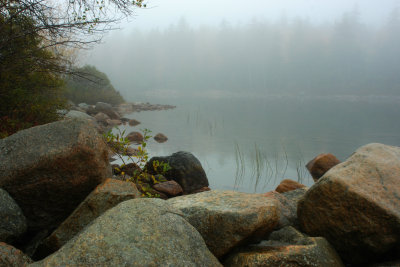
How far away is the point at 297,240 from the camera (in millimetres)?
A: 3867

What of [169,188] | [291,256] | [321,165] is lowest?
[321,165]

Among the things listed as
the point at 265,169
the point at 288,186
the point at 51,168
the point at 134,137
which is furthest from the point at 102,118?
the point at 51,168

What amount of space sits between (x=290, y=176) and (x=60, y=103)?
293 inches

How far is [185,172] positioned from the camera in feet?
24.1

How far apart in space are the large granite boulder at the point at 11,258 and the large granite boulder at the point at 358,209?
319cm

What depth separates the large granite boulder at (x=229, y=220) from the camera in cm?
344

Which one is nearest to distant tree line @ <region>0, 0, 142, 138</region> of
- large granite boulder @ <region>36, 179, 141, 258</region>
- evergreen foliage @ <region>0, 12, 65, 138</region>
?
evergreen foliage @ <region>0, 12, 65, 138</region>

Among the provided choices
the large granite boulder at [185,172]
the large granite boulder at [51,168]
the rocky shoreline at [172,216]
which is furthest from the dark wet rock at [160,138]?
the large granite boulder at [51,168]

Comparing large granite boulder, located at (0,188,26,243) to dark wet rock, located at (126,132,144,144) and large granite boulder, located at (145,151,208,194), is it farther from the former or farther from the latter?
dark wet rock, located at (126,132,144,144)

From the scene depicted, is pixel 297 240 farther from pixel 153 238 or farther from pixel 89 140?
pixel 89 140

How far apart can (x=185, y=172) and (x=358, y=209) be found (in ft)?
14.3

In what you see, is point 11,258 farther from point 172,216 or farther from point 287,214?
point 287,214

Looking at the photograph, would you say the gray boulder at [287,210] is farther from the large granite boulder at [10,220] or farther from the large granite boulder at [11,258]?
the large granite boulder at [10,220]

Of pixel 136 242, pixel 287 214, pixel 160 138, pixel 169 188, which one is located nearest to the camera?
pixel 136 242
